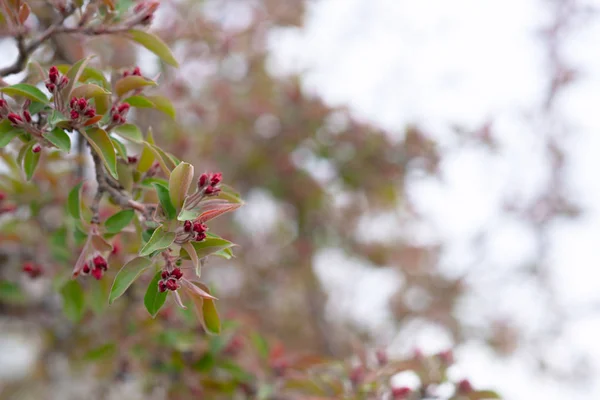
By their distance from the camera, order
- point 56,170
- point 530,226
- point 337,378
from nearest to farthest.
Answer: point 337,378 → point 56,170 → point 530,226

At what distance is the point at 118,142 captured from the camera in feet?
3.88

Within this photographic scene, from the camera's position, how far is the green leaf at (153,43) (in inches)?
52.8

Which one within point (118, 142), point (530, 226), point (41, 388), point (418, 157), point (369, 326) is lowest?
point (118, 142)

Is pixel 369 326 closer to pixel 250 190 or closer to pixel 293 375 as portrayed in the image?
pixel 250 190

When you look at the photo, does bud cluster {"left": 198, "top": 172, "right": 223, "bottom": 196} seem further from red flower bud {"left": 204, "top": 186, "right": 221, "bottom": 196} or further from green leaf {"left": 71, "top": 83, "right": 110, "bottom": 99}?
green leaf {"left": 71, "top": 83, "right": 110, "bottom": 99}

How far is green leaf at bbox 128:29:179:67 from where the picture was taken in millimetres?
1341

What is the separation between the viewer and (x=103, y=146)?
42.8 inches

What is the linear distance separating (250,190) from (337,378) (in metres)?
2.12

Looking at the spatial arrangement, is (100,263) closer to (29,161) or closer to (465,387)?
(29,161)

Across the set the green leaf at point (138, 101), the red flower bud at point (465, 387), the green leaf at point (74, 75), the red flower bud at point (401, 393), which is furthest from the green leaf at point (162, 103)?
the red flower bud at point (465, 387)

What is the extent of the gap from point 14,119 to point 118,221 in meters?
0.28

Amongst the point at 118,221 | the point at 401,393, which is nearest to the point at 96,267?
the point at 118,221

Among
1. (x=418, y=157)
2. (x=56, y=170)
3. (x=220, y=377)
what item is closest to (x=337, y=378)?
(x=220, y=377)

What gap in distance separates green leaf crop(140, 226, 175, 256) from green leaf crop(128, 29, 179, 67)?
54cm
